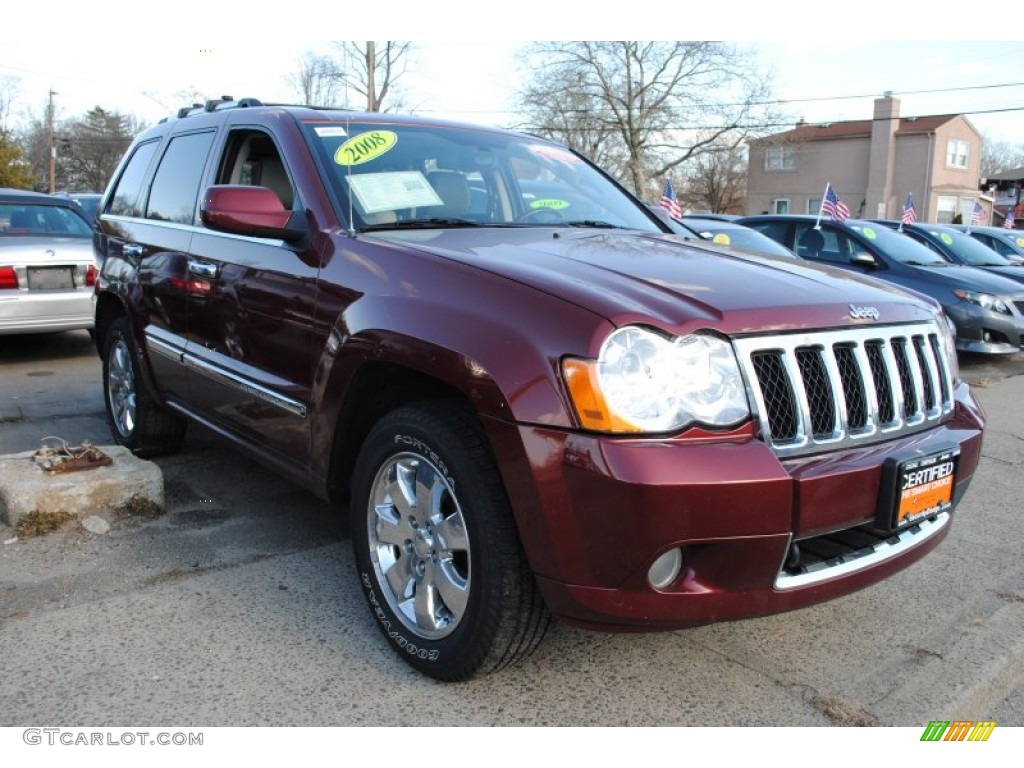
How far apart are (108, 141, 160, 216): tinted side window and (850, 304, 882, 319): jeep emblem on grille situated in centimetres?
382

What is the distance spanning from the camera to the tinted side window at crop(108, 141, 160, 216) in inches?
194

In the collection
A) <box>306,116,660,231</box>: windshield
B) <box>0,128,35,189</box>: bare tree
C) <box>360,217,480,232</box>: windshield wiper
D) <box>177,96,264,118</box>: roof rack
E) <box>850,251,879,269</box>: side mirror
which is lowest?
<box>850,251,879,269</box>: side mirror

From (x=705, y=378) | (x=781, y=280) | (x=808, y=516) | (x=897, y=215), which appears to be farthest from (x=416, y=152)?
(x=897, y=215)

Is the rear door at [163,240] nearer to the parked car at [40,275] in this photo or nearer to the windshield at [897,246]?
the parked car at [40,275]

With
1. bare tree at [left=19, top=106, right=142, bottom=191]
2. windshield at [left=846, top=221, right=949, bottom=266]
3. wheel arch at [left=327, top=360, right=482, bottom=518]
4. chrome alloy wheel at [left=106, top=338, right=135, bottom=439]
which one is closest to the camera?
wheel arch at [left=327, top=360, right=482, bottom=518]

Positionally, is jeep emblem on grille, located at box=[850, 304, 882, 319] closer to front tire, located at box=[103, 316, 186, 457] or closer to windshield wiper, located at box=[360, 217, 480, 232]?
windshield wiper, located at box=[360, 217, 480, 232]

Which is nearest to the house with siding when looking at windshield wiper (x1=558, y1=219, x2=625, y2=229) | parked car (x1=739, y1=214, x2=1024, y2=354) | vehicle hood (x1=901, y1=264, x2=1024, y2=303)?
parked car (x1=739, y1=214, x2=1024, y2=354)

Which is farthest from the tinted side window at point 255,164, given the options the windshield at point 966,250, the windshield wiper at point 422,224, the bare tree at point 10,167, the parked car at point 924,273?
the bare tree at point 10,167

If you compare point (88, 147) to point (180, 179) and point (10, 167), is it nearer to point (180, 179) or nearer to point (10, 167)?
point (10, 167)

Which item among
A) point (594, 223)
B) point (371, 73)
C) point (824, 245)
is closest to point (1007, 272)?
point (824, 245)

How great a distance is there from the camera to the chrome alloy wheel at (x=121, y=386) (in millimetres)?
5016

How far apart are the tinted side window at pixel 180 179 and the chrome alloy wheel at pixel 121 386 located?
2.87 ft

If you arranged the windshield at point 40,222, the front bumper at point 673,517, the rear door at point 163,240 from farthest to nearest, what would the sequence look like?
the windshield at point 40,222
the rear door at point 163,240
the front bumper at point 673,517

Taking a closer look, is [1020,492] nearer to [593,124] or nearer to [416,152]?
[416,152]
